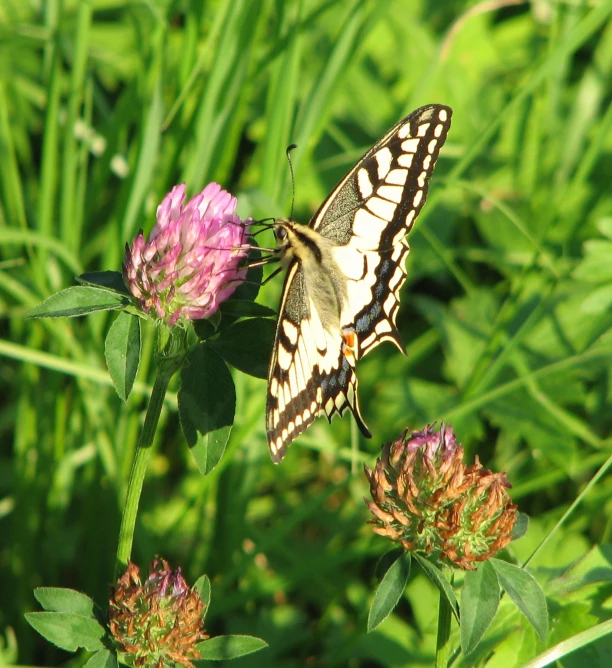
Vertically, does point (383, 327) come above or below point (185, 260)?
below

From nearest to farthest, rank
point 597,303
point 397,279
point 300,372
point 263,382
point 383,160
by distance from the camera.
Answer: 1. point 300,372
2. point 383,160
3. point 397,279
4. point 597,303
5. point 263,382

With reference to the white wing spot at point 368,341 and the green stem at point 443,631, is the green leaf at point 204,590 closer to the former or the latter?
the green stem at point 443,631

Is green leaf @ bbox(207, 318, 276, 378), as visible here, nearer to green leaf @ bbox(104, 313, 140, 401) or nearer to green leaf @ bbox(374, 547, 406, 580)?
green leaf @ bbox(104, 313, 140, 401)

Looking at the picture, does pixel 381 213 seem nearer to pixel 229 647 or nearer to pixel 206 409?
pixel 206 409

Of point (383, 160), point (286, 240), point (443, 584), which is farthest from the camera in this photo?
point (383, 160)

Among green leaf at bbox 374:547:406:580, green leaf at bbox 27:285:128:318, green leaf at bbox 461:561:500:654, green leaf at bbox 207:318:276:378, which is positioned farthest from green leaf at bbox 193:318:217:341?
green leaf at bbox 461:561:500:654

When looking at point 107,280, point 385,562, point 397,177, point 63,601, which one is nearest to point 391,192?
point 397,177
